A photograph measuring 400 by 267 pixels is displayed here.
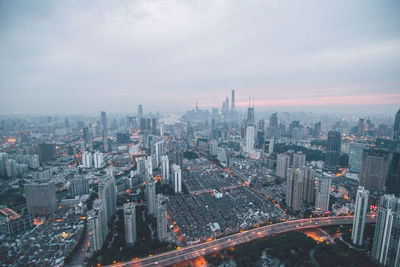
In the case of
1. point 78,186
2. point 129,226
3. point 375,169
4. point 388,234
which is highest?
point 375,169

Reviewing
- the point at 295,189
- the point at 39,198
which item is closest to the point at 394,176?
the point at 295,189

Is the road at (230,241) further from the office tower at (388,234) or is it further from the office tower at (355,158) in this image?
the office tower at (355,158)

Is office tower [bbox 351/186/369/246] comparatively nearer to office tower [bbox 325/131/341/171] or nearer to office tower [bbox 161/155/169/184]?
office tower [bbox 325/131/341/171]

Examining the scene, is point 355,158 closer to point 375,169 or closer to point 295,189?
point 375,169

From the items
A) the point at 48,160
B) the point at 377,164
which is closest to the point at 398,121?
the point at 377,164

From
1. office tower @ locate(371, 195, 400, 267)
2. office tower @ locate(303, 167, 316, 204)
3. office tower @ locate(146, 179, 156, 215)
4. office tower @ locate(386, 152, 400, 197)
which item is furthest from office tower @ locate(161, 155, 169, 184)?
office tower @ locate(386, 152, 400, 197)

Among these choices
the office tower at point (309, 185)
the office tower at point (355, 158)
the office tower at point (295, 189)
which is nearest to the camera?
the office tower at point (295, 189)

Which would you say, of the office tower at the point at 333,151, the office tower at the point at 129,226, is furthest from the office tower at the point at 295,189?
the office tower at the point at 333,151
